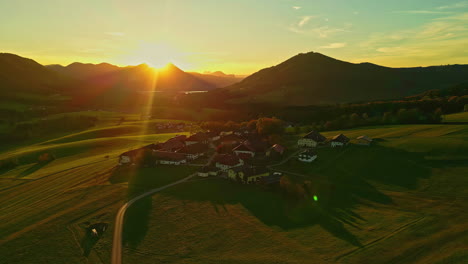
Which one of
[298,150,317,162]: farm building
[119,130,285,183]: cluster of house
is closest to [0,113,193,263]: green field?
[119,130,285,183]: cluster of house

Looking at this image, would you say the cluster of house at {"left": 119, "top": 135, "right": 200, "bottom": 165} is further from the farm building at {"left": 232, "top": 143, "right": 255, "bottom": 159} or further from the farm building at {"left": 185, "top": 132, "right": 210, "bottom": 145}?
the farm building at {"left": 185, "top": 132, "right": 210, "bottom": 145}

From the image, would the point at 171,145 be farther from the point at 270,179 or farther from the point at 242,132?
the point at 270,179

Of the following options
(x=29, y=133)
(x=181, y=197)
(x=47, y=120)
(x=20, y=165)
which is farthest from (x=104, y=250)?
(x=47, y=120)

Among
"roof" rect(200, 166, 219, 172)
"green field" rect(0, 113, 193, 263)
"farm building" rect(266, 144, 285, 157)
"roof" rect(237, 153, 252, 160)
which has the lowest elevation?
"green field" rect(0, 113, 193, 263)

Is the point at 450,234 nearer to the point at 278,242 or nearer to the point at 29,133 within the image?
the point at 278,242

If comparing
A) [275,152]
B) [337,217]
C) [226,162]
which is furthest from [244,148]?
[337,217]

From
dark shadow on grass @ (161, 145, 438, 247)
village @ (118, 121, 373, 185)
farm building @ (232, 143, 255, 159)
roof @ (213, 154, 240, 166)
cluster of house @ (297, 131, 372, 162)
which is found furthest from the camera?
farm building @ (232, 143, 255, 159)
